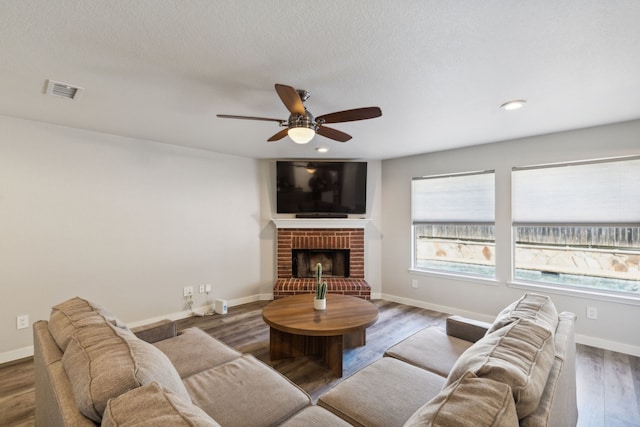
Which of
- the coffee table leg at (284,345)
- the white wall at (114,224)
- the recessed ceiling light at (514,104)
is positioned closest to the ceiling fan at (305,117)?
the recessed ceiling light at (514,104)

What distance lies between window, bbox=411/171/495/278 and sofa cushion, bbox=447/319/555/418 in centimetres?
291

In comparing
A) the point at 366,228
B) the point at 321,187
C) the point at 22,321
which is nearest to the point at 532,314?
the point at 366,228

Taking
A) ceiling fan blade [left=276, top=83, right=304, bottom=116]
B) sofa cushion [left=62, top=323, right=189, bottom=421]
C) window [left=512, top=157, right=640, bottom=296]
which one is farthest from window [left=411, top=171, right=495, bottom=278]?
sofa cushion [left=62, top=323, right=189, bottom=421]

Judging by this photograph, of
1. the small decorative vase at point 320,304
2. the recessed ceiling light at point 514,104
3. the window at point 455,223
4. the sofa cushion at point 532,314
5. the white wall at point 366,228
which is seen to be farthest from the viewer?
the white wall at point 366,228

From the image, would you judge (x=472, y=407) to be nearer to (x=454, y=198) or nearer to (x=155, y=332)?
(x=155, y=332)

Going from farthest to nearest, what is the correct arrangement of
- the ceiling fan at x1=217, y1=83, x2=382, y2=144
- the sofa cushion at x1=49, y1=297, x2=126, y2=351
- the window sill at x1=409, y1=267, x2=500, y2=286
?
1. the window sill at x1=409, y1=267, x2=500, y2=286
2. the ceiling fan at x1=217, y1=83, x2=382, y2=144
3. the sofa cushion at x1=49, y1=297, x2=126, y2=351

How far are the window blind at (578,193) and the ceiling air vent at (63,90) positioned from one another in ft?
14.8

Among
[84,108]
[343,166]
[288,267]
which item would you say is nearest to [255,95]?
[84,108]

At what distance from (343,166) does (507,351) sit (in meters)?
3.83

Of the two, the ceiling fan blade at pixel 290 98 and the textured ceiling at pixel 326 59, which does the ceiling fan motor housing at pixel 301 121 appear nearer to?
the ceiling fan blade at pixel 290 98

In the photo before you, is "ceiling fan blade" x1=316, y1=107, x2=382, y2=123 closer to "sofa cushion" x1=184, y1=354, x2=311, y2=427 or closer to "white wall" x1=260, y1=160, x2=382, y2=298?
"sofa cushion" x1=184, y1=354, x2=311, y2=427

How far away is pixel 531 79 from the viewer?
2051 mm

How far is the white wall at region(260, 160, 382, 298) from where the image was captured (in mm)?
4855

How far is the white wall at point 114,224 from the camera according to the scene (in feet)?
9.29
